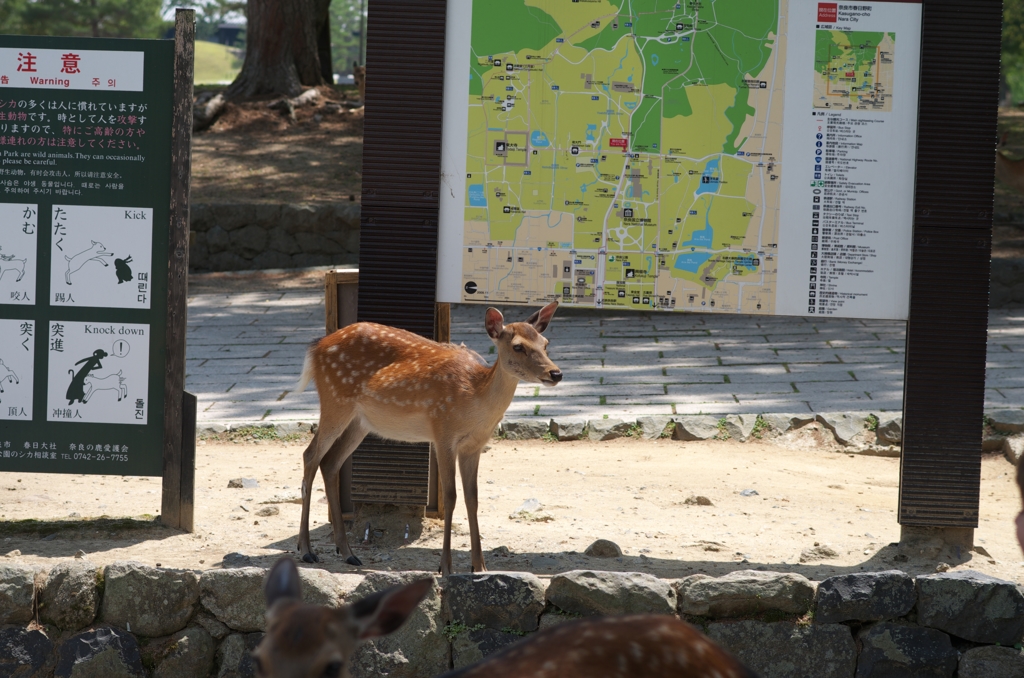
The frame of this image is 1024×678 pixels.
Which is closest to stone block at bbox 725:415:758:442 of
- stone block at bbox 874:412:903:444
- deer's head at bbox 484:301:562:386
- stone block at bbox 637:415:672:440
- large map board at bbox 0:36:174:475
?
stone block at bbox 637:415:672:440

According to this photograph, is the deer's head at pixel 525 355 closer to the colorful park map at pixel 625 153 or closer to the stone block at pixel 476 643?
the colorful park map at pixel 625 153

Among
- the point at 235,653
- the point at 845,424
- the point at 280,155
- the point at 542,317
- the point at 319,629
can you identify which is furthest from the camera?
the point at 280,155

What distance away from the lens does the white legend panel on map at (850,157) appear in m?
5.28

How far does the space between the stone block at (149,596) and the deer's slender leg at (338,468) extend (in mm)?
1048

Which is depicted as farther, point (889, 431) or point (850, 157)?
point (889, 431)

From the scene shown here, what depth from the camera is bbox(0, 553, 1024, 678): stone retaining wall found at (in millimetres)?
4184

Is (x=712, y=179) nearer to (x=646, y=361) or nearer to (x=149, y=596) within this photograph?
(x=149, y=596)

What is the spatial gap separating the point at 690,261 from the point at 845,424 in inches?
103

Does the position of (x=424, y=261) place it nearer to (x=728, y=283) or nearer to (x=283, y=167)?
(x=728, y=283)

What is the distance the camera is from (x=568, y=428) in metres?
7.47

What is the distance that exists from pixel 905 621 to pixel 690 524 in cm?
160

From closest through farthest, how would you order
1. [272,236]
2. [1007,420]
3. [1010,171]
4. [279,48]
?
[1007,420] < [1010,171] < [272,236] < [279,48]

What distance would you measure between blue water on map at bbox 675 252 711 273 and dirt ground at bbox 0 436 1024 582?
1.37 m

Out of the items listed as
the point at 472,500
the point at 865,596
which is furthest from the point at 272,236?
the point at 865,596
